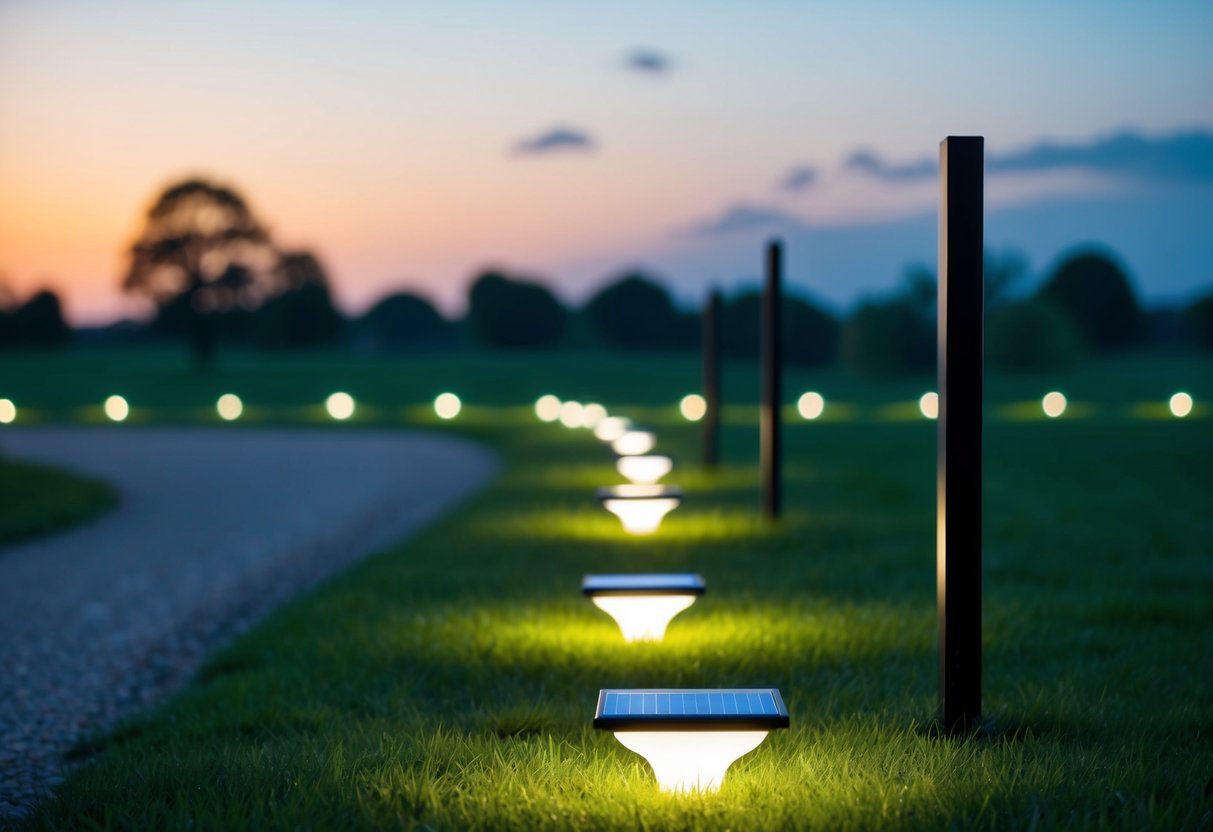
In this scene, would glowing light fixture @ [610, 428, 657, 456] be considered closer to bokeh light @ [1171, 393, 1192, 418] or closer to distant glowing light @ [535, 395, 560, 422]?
distant glowing light @ [535, 395, 560, 422]

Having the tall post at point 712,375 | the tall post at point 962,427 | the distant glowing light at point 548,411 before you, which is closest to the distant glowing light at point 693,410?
the distant glowing light at point 548,411

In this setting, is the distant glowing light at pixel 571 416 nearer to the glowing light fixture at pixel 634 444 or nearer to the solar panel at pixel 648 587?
the glowing light fixture at pixel 634 444

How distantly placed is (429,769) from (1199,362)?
64.3 metres

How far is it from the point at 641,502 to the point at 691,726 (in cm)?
719

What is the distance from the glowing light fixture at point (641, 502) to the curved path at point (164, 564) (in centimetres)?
248

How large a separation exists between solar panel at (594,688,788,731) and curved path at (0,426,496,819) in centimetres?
242

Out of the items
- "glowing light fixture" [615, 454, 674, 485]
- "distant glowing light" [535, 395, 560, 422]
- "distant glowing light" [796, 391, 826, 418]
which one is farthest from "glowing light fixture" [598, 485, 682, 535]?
"distant glowing light" [796, 391, 826, 418]

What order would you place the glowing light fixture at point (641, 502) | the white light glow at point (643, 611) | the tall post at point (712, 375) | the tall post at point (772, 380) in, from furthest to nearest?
A: the tall post at point (712, 375), the tall post at point (772, 380), the glowing light fixture at point (641, 502), the white light glow at point (643, 611)

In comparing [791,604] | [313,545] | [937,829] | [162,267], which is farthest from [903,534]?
[162,267]

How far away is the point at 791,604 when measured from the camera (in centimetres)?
845

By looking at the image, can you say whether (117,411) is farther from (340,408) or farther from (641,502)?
(641,502)

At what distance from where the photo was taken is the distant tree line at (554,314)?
5953 cm

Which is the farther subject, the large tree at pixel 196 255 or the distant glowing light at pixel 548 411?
the large tree at pixel 196 255

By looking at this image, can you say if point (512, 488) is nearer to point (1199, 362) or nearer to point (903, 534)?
point (903, 534)
